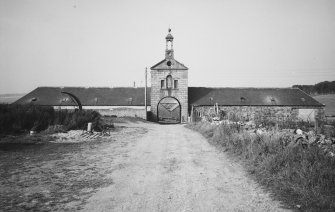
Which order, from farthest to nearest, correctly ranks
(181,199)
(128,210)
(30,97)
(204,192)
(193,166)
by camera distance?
(30,97)
(193,166)
(204,192)
(181,199)
(128,210)

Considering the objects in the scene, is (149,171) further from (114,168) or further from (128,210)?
(128,210)

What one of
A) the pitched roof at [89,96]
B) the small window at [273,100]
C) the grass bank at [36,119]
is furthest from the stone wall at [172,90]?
the grass bank at [36,119]

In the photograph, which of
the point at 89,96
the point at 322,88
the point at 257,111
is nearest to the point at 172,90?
the point at 257,111

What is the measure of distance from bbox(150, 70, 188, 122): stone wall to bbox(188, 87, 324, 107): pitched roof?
1.64 meters

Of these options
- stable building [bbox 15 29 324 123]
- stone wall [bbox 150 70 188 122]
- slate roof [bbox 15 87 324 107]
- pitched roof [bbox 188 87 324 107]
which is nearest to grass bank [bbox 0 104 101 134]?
stable building [bbox 15 29 324 123]

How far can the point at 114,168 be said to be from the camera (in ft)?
24.2

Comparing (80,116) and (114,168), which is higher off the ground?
(80,116)

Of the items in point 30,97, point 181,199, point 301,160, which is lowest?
point 181,199

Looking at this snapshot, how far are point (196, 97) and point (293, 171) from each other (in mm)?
29169

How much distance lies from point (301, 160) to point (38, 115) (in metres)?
14.2

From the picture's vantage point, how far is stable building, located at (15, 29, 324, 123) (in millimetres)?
32562

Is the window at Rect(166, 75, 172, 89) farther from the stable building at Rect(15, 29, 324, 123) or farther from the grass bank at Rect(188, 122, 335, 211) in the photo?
the grass bank at Rect(188, 122, 335, 211)

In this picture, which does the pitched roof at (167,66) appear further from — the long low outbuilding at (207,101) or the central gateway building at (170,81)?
the long low outbuilding at (207,101)

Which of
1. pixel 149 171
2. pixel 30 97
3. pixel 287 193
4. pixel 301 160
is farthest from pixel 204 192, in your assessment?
pixel 30 97
